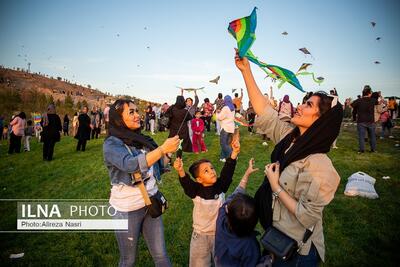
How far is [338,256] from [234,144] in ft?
8.48

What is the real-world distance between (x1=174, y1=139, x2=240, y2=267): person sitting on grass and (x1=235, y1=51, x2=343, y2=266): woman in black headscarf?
34.6 inches

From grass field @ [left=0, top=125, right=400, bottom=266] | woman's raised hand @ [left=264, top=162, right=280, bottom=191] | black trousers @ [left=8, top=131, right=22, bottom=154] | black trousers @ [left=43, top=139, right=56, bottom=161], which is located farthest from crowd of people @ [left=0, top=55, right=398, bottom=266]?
black trousers @ [left=8, top=131, right=22, bottom=154]

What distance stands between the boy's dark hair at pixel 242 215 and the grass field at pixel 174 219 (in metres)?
2.18

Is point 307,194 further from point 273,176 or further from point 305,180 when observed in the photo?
point 273,176

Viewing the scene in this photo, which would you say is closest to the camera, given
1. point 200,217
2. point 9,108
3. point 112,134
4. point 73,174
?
point 112,134

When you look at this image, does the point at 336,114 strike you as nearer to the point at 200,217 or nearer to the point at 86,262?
the point at 200,217

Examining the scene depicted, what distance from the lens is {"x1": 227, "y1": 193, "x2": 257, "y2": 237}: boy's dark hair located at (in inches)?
88.3

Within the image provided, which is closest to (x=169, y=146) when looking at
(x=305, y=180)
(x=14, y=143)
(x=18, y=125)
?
(x=305, y=180)

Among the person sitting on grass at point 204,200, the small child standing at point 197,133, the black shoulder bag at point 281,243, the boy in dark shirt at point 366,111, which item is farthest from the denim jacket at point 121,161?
the boy in dark shirt at point 366,111

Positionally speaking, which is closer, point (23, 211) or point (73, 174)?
point (23, 211)

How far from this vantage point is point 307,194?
1961 mm

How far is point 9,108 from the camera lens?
59219mm

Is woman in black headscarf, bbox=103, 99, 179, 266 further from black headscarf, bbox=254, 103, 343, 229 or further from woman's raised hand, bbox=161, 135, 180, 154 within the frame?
black headscarf, bbox=254, 103, 343, 229

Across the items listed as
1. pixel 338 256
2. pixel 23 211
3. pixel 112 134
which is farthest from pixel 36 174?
pixel 338 256
